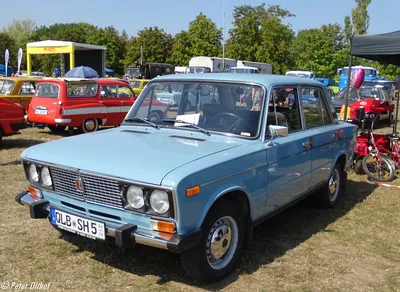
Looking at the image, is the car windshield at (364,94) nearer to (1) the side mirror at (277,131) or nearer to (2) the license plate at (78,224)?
(1) the side mirror at (277,131)

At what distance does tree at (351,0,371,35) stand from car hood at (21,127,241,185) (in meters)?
57.2

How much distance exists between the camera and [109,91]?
42.0 feet

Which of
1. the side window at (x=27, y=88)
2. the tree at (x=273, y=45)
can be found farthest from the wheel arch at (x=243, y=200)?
the tree at (x=273, y=45)

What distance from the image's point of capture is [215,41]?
45250 mm

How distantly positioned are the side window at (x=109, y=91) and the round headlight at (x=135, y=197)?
9.75 m

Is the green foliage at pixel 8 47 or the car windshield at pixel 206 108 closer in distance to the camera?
the car windshield at pixel 206 108

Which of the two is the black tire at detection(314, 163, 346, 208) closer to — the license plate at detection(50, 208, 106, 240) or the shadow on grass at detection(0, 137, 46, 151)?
the license plate at detection(50, 208, 106, 240)

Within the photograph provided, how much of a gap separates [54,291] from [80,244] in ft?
3.13

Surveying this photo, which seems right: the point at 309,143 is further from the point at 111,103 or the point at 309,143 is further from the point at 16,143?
the point at 111,103

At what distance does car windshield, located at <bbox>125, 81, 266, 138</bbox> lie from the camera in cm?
426

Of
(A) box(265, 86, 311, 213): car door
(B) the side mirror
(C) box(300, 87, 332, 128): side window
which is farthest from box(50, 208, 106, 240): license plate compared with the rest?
(C) box(300, 87, 332, 128): side window

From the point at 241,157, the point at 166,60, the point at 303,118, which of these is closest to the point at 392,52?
the point at 303,118

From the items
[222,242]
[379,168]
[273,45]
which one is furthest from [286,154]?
[273,45]

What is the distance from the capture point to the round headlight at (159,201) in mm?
3154
